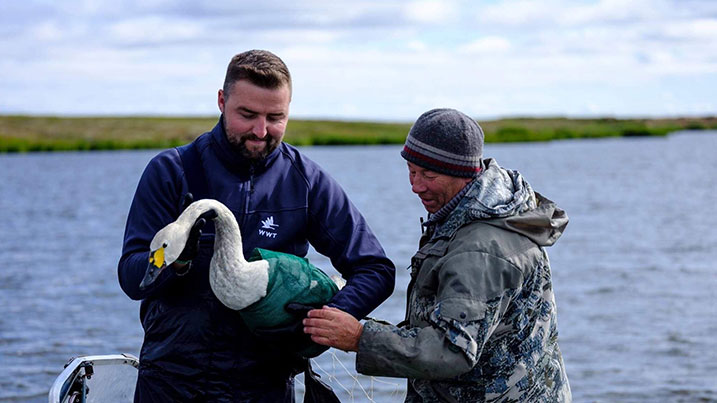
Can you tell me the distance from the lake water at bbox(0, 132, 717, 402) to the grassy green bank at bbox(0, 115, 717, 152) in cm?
→ 3645

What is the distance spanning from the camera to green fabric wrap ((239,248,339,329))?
4.21 m

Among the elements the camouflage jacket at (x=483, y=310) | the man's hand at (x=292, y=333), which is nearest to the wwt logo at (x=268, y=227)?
the man's hand at (x=292, y=333)

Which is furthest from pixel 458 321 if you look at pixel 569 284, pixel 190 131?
pixel 190 131

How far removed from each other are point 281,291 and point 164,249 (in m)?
0.65

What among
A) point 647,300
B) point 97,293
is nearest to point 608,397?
point 647,300

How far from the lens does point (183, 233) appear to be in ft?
12.8

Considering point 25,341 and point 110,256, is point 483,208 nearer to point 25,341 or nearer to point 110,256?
point 25,341

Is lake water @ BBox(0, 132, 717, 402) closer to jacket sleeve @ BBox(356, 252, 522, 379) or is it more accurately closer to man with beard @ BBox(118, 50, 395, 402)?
man with beard @ BBox(118, 50, 395, 402)

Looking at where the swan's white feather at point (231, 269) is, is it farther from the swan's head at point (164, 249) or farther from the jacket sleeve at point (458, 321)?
the jacket sleeve at point (458, 321)

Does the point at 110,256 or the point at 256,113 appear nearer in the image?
the point at 256,113

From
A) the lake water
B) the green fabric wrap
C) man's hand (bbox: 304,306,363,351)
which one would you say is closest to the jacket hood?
man's hand (bbox: 304,306,363,351)

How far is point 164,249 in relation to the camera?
385 cm

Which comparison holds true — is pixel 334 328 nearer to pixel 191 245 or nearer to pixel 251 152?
pixel 191 245

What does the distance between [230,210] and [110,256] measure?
19.2 m
